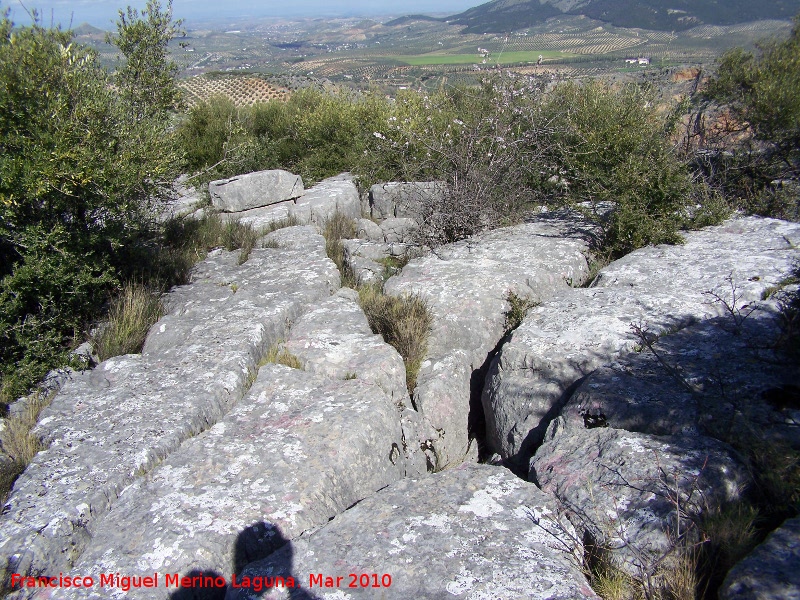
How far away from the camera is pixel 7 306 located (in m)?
3.87

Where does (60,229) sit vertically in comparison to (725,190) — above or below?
above

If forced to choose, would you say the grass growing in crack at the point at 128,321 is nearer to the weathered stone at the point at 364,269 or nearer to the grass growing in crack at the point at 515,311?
the weathered stone at the point at 364,269

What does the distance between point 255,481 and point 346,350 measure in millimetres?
1400

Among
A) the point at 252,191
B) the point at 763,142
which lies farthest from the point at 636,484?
the point at 763,142

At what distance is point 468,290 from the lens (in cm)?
500

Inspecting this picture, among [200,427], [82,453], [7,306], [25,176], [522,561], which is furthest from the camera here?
[7,306]

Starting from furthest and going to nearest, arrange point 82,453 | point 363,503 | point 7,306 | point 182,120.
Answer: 1. point 182,120
2. point 7,306
3. point 82,453
4. point 363,503

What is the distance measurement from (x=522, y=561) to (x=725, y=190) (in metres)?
7.00

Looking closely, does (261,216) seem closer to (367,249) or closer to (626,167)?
(367,249)

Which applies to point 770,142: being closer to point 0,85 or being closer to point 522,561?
point 522,561

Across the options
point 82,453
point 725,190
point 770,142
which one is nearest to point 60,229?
point 82,453

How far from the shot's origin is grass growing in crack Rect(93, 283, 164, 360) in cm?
424

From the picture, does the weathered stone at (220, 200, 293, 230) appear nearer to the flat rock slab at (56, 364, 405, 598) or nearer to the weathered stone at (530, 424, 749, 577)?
the flat rock slab at (56, 364, 405, 598)

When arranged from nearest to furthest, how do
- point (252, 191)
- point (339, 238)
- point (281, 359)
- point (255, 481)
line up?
1. point (255, 481)
2. point (281, 359)
3. point (339, 238)
4. point (252, 191)
